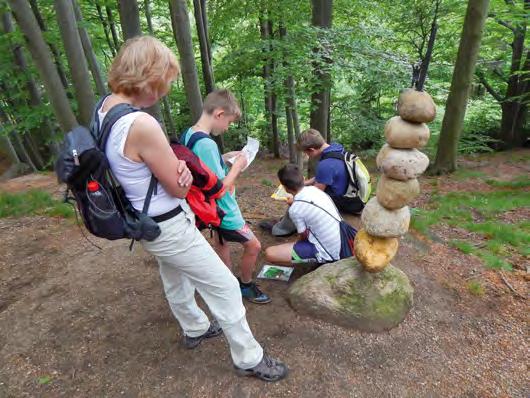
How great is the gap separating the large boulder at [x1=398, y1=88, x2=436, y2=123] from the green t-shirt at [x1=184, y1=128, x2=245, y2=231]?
1.48 m

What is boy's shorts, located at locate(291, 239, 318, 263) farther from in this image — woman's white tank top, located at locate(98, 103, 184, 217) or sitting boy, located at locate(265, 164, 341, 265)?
woman's white tank top, located at locate(98, 103, 184, 217)

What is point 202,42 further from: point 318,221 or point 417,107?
point 417,107

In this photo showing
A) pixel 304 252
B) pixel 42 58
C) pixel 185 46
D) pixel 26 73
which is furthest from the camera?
pixel 26 73

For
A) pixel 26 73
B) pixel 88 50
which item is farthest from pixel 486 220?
pixel 26 73

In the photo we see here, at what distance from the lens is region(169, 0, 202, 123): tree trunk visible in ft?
17.1

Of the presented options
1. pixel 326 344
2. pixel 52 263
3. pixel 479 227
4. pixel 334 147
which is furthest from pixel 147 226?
pixel 479 227

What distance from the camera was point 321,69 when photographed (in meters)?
6.05

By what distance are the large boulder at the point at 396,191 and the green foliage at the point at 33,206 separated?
5034mm

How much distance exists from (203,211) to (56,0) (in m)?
5.38

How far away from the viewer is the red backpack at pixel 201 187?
6.97 feet

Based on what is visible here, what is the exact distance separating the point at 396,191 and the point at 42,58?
6.29m

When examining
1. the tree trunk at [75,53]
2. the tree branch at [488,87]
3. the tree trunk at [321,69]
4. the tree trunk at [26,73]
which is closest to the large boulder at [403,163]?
the tree trunk at [321,69]

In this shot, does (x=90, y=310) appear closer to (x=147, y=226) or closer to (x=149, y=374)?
(x=149, y=374)

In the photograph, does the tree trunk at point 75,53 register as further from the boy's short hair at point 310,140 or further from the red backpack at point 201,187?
the red backpack at point 201,187
